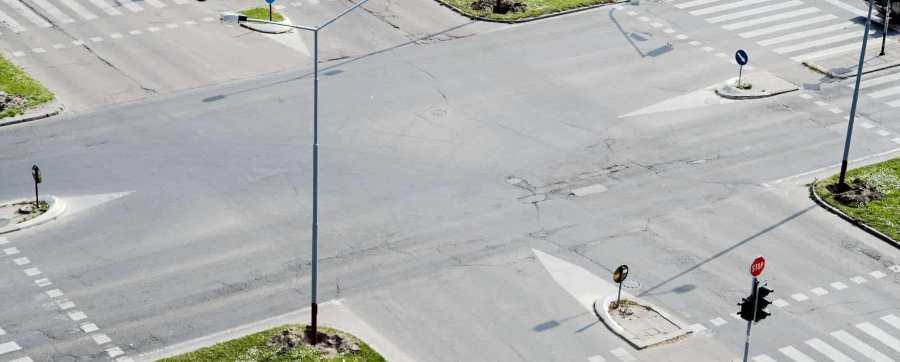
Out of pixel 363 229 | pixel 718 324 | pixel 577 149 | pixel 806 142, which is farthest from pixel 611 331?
pixel 806 142

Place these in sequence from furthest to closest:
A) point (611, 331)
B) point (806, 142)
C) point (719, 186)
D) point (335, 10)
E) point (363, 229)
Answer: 1. point (335, 10)
2. point (806, 142)
3. point (719, 186)
4. point (363, 229)
5. point (611, 331)

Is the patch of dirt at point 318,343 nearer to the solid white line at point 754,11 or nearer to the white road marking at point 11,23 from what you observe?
the white road marking at point 11,23

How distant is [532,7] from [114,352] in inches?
1255

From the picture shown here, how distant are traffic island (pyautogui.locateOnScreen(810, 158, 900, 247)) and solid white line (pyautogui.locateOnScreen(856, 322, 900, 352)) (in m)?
5.79

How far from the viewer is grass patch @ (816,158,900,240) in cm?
4556

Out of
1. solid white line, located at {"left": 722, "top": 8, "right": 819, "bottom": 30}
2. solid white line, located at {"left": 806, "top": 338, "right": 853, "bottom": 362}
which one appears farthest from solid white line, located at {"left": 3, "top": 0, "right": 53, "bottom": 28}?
solid white line, located at {"left": 806, "top": 338, "right": 853, "bottom": 362}

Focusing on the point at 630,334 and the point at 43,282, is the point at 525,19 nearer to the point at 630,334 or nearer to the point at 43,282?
the point at 630,334

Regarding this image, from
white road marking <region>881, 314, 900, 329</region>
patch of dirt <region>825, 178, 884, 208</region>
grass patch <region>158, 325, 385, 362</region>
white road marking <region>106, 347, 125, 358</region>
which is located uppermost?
grass patch <region>158, 325, 385, 362</region>

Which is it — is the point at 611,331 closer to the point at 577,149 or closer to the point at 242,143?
the point at 577,149

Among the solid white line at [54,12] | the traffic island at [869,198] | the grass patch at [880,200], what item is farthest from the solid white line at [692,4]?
the solid white line at [54,12]

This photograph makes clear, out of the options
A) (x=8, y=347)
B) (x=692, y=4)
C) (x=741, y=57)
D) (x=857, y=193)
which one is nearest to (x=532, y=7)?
(x=692, y=4)

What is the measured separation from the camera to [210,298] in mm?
39875

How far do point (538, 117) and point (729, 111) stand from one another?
25.4ft

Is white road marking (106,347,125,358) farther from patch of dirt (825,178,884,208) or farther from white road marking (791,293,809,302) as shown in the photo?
patch of dirt (825,178,884,208)
